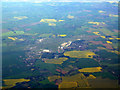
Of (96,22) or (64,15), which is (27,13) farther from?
(96,22)

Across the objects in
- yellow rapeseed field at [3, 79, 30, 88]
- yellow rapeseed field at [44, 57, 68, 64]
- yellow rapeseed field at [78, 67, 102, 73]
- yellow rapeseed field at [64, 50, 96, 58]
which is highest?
yellow rapeseed field at [64, 50, 96, 58]

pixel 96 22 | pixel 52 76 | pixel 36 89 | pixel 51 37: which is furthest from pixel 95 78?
pixel 96 22

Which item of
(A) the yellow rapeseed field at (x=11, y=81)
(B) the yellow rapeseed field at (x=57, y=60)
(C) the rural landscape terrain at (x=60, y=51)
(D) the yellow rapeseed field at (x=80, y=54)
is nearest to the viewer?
(A) the yellow rapeseed field at (x=11, y=81)

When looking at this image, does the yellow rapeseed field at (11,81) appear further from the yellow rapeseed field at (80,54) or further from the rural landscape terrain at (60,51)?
the yellow rapeseed field at (80,54)

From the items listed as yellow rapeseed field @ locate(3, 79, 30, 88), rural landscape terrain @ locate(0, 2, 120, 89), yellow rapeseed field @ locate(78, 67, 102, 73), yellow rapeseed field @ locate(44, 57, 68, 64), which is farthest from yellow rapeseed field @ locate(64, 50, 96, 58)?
yellow rapeseed field @ locate(3, 79, 30, 88)

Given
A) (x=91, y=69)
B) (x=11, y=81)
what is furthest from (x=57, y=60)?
(x=11, y=81)

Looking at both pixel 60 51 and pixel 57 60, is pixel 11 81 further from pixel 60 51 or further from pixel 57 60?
pixel 60 51

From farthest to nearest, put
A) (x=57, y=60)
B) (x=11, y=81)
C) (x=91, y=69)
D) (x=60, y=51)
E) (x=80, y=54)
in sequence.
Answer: (x=60, y=51), (x=80, y=54), (x=57, y=60), (x=91, y=69), (x=11, y=81)

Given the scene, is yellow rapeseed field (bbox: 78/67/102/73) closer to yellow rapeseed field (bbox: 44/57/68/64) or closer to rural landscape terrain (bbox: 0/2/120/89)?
rural landscape terrain (bbox: 0/2/120/89)

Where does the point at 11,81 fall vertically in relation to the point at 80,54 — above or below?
below

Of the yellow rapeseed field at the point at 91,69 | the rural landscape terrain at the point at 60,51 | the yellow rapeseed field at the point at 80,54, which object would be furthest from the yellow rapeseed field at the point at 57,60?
the yellow rapeseed field at the point at 91,69

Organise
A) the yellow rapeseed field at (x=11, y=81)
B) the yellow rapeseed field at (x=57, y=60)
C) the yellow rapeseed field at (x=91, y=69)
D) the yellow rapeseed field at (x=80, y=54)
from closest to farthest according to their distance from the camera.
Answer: the yellow rapeseed field at (x=11, y=81) < the yellow rapeseed field at (x=91, y=69) < the yellow rapeseed field at (x=57, y=60) < the yellow rapeseed field at (x=80, y=54)
